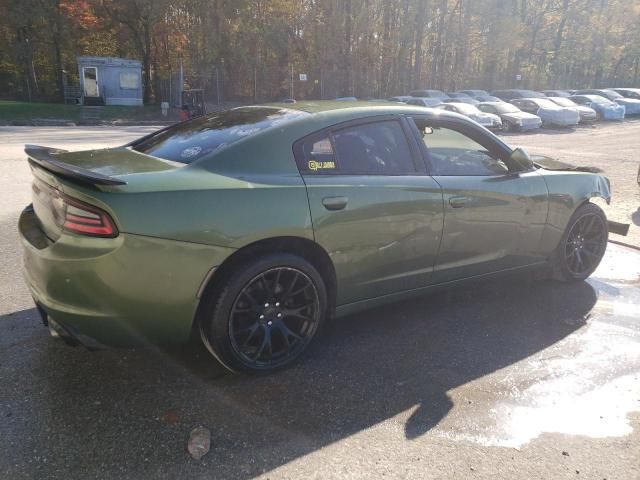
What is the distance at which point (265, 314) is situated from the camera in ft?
10.0

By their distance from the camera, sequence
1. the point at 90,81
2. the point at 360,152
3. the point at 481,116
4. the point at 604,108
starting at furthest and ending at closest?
the point at 90,81, the point at 604,108, the point at 481,116, the point at 360,152

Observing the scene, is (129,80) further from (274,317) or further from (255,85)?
(274,317)

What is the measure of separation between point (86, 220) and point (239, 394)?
1229 millimetres

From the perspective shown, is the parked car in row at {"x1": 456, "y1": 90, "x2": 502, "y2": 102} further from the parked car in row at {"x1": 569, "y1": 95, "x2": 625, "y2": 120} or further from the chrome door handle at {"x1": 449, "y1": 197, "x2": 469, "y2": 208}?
the chrome door handle at {"x1": 449, "y1": 197, "x2": 469, "y2": 208}

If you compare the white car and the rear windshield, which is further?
the white car

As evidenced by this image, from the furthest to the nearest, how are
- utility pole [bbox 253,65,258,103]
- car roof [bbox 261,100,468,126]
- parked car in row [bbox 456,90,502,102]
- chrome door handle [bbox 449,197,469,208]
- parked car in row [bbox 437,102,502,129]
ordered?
utility pole [bbox 253,65,258,103]
parked car in row [bbox 456,90,502,102]
parked car in row [bbox 437,102,502,129]
chrome door handle [bbox 449,197,469,208]
car roof [bbox 261,100,468,126]

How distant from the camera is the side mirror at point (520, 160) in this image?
4.00 meters

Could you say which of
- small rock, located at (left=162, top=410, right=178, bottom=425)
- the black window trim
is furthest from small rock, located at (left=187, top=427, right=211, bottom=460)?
the black window trim

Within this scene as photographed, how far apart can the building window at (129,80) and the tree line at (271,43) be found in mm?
3839

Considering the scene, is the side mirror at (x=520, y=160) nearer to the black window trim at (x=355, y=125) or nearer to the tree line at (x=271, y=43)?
the black window trim at (x=355, y=125)

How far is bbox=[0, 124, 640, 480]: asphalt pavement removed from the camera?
2.41 m

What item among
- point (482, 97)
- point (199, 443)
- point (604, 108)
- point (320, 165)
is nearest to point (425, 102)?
point (482, 97)

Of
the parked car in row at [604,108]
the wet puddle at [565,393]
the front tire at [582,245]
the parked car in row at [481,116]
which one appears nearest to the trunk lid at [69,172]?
the wet puddle at [565,393]

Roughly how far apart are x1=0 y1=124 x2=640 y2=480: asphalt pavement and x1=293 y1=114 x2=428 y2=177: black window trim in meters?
1.06
